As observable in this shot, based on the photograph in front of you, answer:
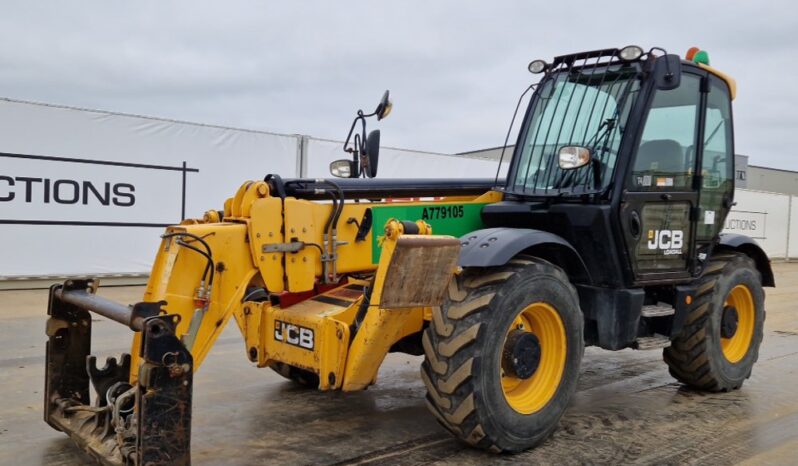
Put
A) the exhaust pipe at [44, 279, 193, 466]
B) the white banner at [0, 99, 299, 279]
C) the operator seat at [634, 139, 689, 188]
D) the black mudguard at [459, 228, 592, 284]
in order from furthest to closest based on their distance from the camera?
the white banner at [0, 99, 299, 279], the operator seat at [634, 139, 689, 188], the black mudguard at [459, 228, 592, 284], the exhaust pipe at [44, 279, 193, 466]

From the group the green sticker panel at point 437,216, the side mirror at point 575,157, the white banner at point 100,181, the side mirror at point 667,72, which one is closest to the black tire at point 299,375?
the green sticker panel at point 437,216

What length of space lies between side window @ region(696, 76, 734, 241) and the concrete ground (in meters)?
1.40

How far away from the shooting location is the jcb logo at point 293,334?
4.35 m

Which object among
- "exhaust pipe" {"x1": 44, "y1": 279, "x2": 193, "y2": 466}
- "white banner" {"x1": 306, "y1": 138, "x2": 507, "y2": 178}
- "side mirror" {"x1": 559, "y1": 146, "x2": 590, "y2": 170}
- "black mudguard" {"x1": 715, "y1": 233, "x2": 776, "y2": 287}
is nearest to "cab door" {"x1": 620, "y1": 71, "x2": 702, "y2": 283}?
"side mirror" {"x1": 559, "y1": 146, "x2": 590, "y2": 170}

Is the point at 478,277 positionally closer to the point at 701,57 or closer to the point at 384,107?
the point at 384,107

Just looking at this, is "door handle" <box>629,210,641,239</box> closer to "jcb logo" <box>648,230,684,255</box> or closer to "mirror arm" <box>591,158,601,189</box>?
"jcb logo" <box>648,230,684,255</box>

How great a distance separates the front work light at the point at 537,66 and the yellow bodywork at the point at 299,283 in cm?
183

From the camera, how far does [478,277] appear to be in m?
4.26

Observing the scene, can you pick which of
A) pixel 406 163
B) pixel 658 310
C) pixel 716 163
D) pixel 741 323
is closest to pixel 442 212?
pixel 658 310

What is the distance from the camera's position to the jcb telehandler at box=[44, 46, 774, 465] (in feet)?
13.1

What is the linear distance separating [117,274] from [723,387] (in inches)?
377

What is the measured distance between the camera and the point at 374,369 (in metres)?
4.29

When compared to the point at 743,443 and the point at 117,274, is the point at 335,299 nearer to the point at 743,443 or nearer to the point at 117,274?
the point at 743,443

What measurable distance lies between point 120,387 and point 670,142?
4.01m
